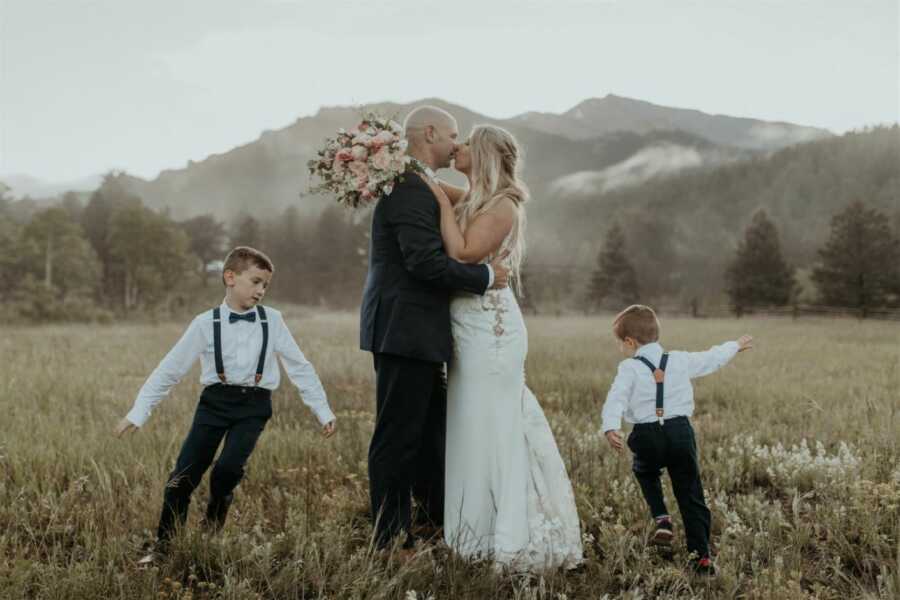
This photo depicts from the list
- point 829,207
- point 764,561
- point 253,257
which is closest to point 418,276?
point 253,257

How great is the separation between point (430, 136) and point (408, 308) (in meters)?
1.11

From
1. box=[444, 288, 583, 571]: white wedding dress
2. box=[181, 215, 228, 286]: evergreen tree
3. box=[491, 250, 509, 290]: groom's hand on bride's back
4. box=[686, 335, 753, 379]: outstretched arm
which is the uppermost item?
box=[181, 215, 228, 286]: evergreen tree

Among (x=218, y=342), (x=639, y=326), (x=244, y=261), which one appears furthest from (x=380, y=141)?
(x=639, y=326)

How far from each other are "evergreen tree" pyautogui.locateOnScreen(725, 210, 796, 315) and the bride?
60.1 metres

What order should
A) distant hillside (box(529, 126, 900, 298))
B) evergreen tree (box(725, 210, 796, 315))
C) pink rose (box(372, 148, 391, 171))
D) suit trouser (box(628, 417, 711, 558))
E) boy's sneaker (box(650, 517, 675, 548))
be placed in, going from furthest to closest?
distant hillside (box(529, 126, 900, 298))
evergreen tree (box(725, 210, 796, 315))
boy's sneaker (box(650, 517, 675, 548))
suit trouser (box(628, 417, 711, 558))
pink rose (box(372, 148, 391, 171))

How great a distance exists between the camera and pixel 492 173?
181 inches

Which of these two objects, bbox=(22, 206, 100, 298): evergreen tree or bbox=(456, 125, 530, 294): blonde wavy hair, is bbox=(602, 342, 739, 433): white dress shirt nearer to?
bbox=(456, 125, 530, 294): blonde wavy hair

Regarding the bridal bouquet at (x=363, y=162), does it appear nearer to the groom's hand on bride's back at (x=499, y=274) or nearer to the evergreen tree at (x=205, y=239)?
the groom's hand on bride's back at (x=499, y=274)

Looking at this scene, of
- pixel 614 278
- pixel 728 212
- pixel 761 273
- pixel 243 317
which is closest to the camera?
pixel 243 317

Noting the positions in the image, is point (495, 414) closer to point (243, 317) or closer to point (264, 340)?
point (264, 340)

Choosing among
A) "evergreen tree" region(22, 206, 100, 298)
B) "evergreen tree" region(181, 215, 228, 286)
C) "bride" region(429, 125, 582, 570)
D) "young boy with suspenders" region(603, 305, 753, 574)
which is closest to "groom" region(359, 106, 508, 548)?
"bride" region(429, 125, 582, 570)

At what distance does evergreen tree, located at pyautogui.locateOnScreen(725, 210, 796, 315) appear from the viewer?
200 ft

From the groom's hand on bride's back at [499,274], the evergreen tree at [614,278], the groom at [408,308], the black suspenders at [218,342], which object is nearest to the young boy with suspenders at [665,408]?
the groom's hand on bride's back at [499,274]

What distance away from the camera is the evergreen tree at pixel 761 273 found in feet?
200
